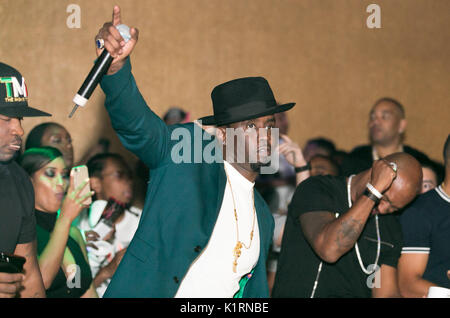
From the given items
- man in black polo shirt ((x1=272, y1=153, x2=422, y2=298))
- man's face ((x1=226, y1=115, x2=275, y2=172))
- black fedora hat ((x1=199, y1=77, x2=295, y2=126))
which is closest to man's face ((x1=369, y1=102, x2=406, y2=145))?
man in black polo shirt ((x1=272, y1=153, x2=422, y2=298))

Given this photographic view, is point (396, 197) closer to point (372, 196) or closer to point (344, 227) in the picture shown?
point (372, 196)

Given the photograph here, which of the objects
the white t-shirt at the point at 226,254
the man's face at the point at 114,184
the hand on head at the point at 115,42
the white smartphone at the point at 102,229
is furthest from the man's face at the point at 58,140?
the hand on head at the point at 115,42

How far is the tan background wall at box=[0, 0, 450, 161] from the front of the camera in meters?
6.93

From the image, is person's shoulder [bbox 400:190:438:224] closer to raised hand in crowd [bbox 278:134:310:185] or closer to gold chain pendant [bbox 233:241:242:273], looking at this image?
raised hand in crowd [bbox 278:134:310:185]

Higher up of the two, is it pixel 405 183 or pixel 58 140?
pixel 58 140

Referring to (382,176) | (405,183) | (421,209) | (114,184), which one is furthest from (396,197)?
(114,184)

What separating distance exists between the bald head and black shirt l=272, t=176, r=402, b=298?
0.24 m

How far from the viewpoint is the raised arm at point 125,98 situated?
214 centimetres

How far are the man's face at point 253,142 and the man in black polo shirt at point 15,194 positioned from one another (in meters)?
0.91

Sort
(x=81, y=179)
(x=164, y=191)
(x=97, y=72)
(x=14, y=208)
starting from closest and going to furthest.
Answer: (x=97, y=72) < (x=164, y=191) < (x=14, y=208) < (x=81, y=179)

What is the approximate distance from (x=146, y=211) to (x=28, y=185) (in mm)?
828

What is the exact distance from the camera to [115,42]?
6.91ft

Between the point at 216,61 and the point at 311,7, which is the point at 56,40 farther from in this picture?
the point at 311,7

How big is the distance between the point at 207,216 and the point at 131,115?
0.60 metres
